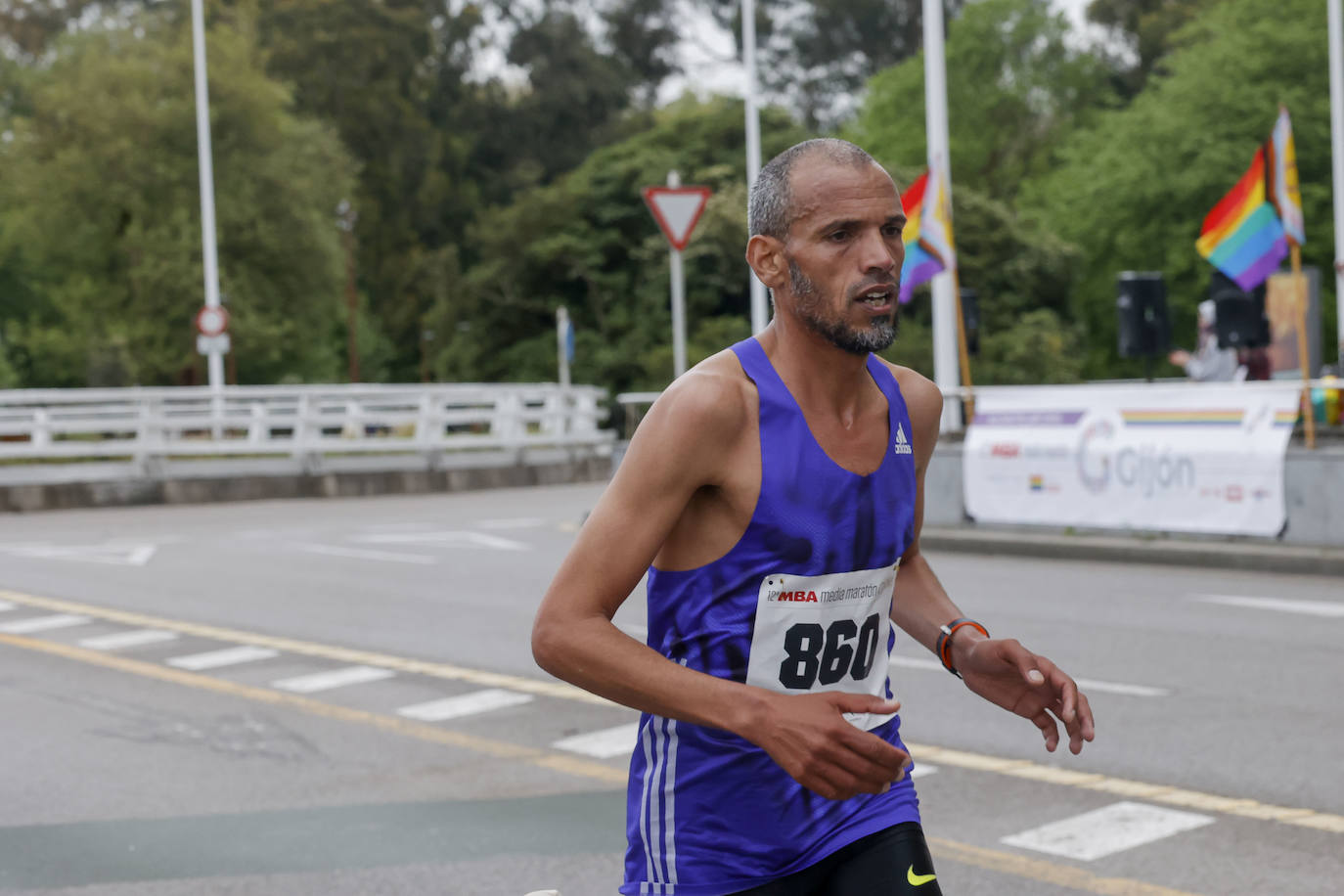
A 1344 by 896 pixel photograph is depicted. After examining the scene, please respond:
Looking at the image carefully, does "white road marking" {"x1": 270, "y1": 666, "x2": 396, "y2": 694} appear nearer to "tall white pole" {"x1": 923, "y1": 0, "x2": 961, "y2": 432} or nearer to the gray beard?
the gray beard

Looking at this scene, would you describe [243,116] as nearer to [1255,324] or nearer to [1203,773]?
[1255,324]

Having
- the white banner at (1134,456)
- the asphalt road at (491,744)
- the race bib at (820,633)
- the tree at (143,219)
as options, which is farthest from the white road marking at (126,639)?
the tree at (143,219)

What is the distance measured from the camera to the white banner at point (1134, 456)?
13.8m

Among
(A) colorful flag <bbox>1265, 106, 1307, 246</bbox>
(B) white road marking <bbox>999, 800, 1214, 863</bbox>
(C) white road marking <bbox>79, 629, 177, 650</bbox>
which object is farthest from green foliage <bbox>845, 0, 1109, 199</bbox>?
(B) white road marking <bbox>999, 800, 1214, 863</bbox>

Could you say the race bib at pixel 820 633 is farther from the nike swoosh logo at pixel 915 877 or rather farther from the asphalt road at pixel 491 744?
the asphalt road at pixel 491 744

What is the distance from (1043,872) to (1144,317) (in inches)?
624

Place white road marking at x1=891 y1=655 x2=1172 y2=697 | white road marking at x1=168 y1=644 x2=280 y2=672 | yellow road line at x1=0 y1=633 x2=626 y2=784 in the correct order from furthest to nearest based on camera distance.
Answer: white road marking at x1=168 y1=644 x2=280 y2=672
white road marking at x1=891 y1=655 x2=1172 y2=697
yellow road line at x1=0 y1=633 x2=626 y2=784

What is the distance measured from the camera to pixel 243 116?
170 feet

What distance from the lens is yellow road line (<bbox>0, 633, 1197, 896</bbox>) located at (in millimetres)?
5355

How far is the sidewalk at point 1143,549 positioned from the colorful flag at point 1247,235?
2801 millimetres

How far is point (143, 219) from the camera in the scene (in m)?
51.4

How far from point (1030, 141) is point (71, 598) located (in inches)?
2141

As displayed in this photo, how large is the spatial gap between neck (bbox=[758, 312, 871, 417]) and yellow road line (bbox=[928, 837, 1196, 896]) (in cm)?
300

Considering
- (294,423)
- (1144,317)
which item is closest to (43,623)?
(1144,317)
